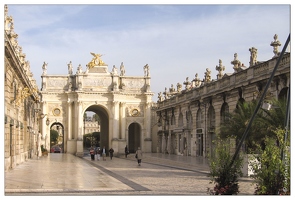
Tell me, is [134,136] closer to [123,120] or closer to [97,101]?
[123,120]

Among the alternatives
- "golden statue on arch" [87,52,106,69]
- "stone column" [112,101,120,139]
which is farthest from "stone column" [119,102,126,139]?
"golden statue on arch" [87,52,106,69]

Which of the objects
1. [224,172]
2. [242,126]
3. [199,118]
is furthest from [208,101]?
[224,172]

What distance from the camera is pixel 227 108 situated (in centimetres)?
3866

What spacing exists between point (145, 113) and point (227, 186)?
177 ft

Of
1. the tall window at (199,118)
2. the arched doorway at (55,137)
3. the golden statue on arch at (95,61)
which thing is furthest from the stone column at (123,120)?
the tall window at (199,118)

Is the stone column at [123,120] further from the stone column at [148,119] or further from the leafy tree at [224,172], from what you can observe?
the leafy tree at [224,172]

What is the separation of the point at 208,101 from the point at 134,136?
106 ft

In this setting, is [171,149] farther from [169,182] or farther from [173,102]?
[169,182]

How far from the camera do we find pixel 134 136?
242 ft

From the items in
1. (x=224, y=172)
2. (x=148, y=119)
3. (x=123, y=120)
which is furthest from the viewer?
(x=148, y=119)

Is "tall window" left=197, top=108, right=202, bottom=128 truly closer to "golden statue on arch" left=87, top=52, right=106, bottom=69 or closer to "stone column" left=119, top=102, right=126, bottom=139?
"stone column" left=119, top=102, right=126, bottom=139

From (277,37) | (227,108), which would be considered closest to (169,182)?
(277,37)

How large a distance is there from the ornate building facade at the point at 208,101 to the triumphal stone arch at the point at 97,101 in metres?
3.22

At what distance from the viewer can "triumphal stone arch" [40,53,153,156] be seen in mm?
65250
